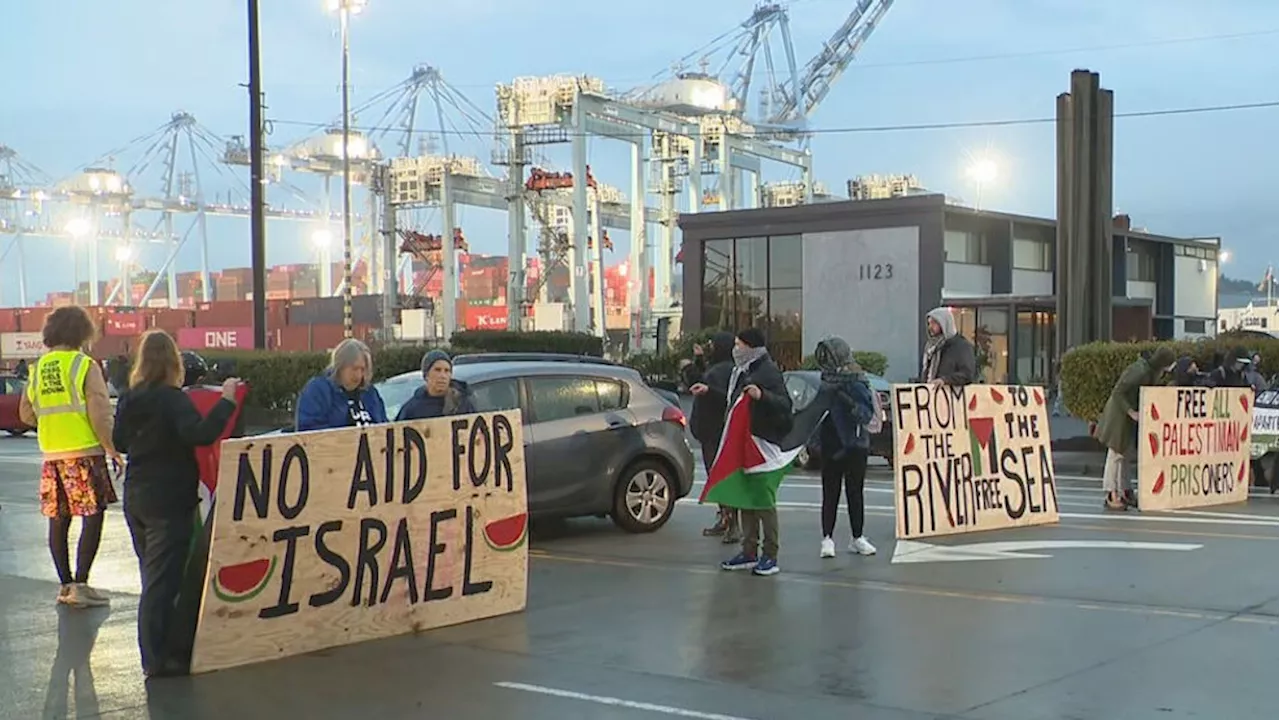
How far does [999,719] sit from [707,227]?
36.1m

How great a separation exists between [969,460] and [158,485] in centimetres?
748

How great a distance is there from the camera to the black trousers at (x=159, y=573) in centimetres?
679

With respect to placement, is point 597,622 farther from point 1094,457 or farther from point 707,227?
point 707,227

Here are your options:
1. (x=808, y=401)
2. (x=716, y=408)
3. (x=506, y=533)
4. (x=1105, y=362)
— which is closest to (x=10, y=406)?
(x=808, y=401)

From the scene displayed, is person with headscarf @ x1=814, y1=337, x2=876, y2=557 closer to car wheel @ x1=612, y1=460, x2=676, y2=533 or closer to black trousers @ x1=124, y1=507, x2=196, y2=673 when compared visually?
car wheel @ x1=612, y1=460, x2=676, y2=533

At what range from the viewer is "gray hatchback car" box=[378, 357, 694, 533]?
11398mm

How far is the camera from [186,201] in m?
149

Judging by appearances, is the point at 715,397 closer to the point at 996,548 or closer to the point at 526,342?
the point at 996,548

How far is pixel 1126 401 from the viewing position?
13.6m

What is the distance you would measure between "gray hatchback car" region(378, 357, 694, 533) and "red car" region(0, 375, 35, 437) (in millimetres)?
19515

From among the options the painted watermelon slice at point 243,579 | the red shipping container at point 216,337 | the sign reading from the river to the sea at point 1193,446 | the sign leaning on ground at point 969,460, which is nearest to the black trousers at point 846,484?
the sign leaning on ground at point 969,460

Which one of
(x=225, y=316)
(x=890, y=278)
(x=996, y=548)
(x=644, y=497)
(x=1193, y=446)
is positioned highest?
(x=890, y=278)

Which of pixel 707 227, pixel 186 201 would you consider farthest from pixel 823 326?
pixel 186 201

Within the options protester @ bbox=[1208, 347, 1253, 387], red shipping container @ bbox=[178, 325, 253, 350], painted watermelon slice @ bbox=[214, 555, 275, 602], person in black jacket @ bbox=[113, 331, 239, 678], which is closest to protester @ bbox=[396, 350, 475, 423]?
painted watermelon slice @ bbox=[214, 555, 275, 602]
